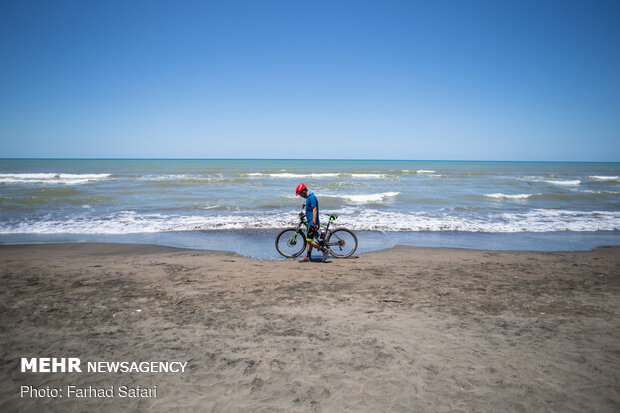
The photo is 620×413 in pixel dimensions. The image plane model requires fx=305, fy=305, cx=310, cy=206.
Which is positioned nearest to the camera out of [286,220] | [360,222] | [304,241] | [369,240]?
[304,241]

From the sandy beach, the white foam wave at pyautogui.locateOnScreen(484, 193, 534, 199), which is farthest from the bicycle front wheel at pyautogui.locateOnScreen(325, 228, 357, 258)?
the white foam wave at pyautogui.locateOnScreen(484, 193, 534, 199)

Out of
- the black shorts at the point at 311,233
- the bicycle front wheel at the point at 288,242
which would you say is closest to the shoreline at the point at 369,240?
the bicycle front wheel at the point at 288,242

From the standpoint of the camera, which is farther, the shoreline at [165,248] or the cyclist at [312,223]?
the shoreline at [165,248]

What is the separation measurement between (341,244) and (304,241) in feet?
3.40

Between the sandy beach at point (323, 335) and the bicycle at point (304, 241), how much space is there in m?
1.46

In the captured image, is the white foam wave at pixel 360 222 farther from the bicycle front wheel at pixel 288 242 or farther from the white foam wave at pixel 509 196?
the white foam wave at pixel 509 196

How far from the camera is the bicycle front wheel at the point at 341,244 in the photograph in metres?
8.39

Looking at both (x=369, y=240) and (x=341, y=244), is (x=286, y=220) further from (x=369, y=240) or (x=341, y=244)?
(x=341, y=244)

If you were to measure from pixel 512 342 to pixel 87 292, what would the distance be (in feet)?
21.5

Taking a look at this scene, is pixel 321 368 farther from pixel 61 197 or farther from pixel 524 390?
pixel 61 197

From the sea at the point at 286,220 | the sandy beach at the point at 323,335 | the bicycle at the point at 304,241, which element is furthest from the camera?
the sea at the point at 286,220

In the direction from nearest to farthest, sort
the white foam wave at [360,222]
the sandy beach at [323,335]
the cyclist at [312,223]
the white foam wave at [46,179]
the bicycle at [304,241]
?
the sandy beach at [323,335] < the cyclist at [312,223] < the bicycle at [304,241] < the white foam wave at [360,222] < the white foam wave at [46,179]

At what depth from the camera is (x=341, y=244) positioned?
331 inches

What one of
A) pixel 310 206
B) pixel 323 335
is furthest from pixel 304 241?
pixel 323 335
